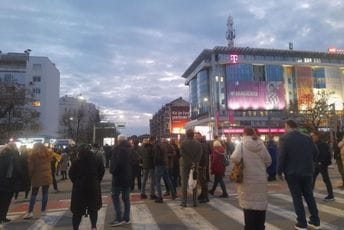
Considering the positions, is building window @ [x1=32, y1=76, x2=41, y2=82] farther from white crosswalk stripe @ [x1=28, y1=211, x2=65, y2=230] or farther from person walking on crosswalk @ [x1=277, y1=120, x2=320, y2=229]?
person walking on crosswalk @ [x1=277, y1=120, x2=320, y2=229]

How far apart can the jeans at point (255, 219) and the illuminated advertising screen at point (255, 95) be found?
103 meters

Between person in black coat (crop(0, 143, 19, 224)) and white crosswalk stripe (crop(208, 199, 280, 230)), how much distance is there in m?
5.02

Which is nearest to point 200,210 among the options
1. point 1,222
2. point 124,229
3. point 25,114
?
point 124,229

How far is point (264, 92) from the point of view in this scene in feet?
365

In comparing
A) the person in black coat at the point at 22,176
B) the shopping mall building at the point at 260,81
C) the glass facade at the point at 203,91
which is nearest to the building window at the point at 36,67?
the shopping mall building at the point at 260,81

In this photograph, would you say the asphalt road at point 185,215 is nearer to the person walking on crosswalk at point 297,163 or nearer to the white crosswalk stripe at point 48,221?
the white crosswalk stripe at point 48,221

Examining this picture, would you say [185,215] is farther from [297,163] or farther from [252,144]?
[252,144]

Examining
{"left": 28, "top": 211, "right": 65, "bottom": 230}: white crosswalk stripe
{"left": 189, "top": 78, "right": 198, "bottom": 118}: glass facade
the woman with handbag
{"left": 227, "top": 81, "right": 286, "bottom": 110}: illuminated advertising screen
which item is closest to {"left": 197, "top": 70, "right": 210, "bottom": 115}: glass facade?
{"left": 189, "top": 78, "right": 198, "bottom": 118}: glass facade

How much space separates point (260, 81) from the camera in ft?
368

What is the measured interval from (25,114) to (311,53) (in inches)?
3556

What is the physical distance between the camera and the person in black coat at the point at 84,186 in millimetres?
7645

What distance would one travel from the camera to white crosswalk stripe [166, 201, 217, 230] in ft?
28.9

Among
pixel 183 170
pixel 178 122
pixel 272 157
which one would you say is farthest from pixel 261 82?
pixel 183 170

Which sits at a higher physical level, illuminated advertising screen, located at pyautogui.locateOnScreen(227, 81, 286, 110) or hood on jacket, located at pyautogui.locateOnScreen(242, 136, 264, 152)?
illuminated advertising screen, located at pyautogui.locateOnScreen(227, 81, 286, 110)
